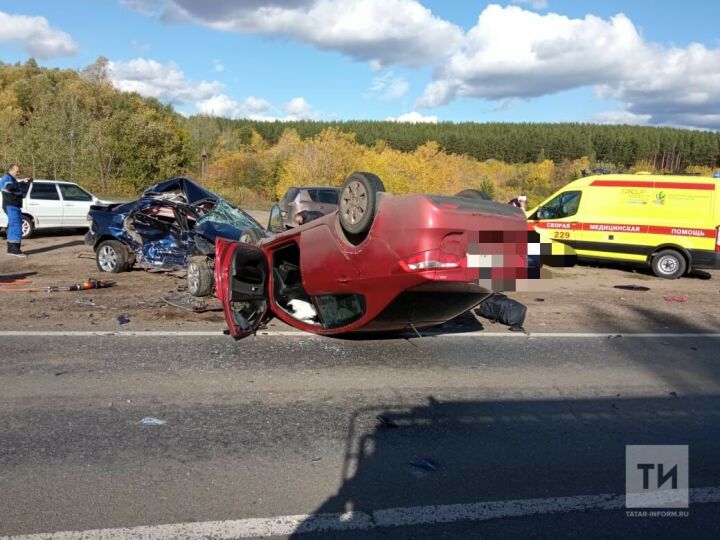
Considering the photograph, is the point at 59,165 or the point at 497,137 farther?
the point at 497,137

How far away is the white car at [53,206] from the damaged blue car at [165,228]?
5698 mm

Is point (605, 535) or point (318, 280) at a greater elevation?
point (318, 280)

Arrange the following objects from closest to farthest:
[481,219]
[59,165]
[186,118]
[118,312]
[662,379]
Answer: [481,219]
[662,379]
[118,312]
[59,165]
[186,118]

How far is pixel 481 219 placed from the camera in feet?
15.0

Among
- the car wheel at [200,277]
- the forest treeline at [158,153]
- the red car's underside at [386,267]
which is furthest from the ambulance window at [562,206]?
the forest treeline at [158,153]

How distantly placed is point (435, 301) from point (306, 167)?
31.4 m

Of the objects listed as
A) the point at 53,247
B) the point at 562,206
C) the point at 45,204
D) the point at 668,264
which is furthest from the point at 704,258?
the point at 45,204

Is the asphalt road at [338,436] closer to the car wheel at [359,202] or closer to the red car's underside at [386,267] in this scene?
the red car's underside at [386,267]

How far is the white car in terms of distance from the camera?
15461 millimetres

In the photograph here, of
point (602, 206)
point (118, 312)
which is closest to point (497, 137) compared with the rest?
point (602, 206)

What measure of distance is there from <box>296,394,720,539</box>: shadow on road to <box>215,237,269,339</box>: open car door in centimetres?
249

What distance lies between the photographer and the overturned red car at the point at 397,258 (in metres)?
4.50

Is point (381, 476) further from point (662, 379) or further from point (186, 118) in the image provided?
point (186, 118)

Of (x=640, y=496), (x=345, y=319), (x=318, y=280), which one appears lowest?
(x=640, y=496)
